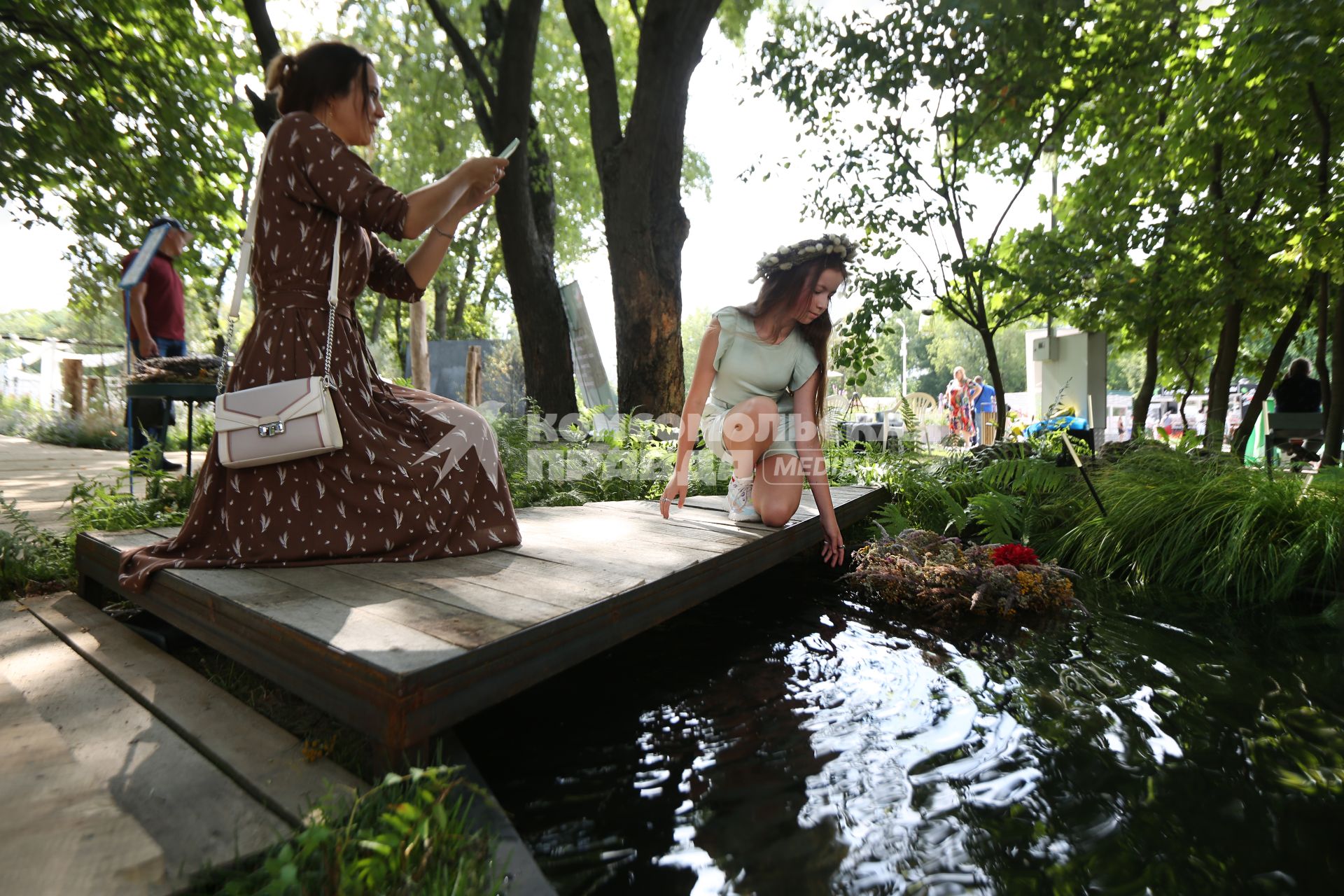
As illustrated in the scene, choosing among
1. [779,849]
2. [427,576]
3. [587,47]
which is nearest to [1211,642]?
[779,849]

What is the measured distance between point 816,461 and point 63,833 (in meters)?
2.78

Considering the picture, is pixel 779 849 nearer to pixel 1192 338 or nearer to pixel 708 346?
pixel 708 346

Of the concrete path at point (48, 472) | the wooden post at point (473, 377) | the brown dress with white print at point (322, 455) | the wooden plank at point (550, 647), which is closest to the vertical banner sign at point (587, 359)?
the wooden post at point (473, 377)

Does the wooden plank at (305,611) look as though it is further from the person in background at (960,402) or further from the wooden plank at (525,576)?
the person in background at (960,402)

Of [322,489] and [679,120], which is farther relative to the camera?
[679,120]

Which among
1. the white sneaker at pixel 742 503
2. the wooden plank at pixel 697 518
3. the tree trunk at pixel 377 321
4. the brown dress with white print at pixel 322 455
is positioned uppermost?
the tree trunk at pixel 377 321

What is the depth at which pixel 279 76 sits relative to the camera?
2318 millimetres

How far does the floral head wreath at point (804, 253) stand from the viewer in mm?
3273

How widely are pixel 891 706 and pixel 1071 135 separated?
22.2ft

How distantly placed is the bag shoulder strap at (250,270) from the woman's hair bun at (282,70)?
0.44 ft

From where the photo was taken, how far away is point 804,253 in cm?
329

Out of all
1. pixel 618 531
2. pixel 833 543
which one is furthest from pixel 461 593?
pixel 833 543

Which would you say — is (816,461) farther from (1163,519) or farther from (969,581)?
(1163,519)

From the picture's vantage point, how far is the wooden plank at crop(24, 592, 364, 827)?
1485 mm
